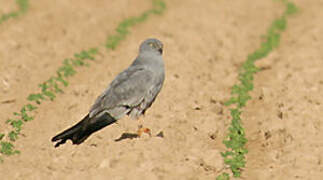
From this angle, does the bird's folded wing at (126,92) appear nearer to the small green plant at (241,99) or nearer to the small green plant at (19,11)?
the small green plant at (241,99)

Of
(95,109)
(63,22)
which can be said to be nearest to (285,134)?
(95,109)

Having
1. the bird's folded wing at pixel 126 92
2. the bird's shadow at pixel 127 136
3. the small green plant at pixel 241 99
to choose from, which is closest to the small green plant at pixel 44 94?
the bird's folded wing at pixel 126 92

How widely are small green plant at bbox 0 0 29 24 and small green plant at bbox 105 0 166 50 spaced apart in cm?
338

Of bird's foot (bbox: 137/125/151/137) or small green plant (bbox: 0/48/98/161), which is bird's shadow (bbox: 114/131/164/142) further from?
small green plant (bbox: 0/48/98/161)

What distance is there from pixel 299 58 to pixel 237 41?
9.56 feet

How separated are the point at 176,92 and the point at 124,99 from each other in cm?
249

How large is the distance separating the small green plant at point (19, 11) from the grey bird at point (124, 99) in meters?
8.45

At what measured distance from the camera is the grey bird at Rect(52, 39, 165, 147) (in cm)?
805

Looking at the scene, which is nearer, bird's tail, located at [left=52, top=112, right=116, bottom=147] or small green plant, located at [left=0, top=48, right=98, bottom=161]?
bird's tail, located at [left=52, top=112, right=116, bottom=147]

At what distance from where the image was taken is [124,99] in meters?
8.35

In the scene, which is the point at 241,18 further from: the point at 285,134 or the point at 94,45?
the point at 285,134

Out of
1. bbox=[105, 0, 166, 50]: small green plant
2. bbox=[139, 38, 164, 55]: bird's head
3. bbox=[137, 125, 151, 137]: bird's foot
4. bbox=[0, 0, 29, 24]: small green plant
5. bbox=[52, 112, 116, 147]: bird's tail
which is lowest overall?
bbox=[137, 125, 151, 137]: bird's foot

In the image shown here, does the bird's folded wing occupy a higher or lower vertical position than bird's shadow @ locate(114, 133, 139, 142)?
higher

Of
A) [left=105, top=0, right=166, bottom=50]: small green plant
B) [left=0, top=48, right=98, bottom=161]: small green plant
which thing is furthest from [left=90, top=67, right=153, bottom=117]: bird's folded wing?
[left=105, top=0, right=166, bottom=50]: small green plant
